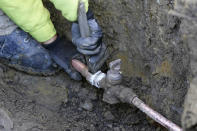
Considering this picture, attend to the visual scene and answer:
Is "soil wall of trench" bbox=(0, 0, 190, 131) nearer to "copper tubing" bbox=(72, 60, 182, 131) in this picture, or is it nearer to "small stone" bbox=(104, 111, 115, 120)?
"small stone" bbox=(104, 111, 115, 120)

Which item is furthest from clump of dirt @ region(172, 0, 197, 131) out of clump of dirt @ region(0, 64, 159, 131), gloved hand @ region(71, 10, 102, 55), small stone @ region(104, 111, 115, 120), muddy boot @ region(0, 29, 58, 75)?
muddy boot @ region(0, 29, 58, 75)

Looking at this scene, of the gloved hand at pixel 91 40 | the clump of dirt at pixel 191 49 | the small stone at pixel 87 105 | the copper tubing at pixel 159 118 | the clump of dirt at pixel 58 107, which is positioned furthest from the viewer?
the small stone at pixel 87 105

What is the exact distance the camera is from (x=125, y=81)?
2.31 metres

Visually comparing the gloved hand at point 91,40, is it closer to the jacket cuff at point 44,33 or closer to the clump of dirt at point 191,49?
the jacket cuff at point 44,33

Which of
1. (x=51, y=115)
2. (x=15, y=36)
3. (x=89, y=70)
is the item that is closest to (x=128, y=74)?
(x=89, y=70)

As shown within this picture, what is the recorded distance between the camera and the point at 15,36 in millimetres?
2344

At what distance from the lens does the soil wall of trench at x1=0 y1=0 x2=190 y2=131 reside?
6.27 feet

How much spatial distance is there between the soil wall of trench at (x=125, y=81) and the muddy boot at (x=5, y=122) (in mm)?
41

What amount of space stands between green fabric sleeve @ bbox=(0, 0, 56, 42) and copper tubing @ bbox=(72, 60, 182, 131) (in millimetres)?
289

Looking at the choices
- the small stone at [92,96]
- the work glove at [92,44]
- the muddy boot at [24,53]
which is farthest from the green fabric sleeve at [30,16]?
the small stone at [92,96]

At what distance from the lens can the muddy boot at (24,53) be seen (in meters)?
2.35

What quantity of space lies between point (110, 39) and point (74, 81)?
405 mm

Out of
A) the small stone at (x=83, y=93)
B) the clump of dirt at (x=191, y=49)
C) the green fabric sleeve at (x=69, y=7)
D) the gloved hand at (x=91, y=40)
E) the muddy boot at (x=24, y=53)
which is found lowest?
the small stone at (x=83, y=93)

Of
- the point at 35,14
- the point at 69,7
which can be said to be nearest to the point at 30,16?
the point at 35,14
